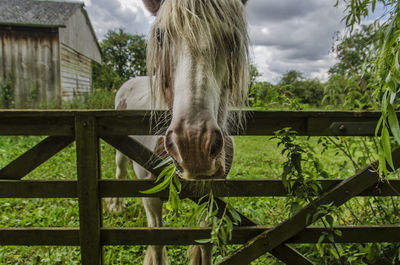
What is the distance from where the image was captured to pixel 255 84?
1.99 meters

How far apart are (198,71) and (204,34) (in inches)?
9.6

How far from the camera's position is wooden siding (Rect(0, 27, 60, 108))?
31.1ft

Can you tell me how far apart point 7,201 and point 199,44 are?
14.7 feet

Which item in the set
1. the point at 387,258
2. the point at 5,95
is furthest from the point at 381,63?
the point at 5,95

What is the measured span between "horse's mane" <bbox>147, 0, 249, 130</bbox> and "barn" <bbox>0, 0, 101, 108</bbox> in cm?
973

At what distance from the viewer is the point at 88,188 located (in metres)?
1.64

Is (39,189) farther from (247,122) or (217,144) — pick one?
(247,122)

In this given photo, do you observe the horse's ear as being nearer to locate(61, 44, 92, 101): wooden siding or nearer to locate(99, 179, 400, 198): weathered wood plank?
locate(99, 179, 400, 198): weathered wood plank

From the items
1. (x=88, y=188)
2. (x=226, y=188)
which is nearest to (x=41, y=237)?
(x=88, y=188)

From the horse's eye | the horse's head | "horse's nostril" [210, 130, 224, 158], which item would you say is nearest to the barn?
the horse's eye

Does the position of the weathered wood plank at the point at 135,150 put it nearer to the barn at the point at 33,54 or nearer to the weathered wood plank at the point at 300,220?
the weathered wood plank at the point at 300,220

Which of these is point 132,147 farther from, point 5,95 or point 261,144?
point 5,95

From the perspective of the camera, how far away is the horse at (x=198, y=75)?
41.6 inches

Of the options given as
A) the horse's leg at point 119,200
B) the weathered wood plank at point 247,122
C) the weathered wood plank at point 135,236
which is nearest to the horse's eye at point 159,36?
the weathered wood plank at point 247,122
